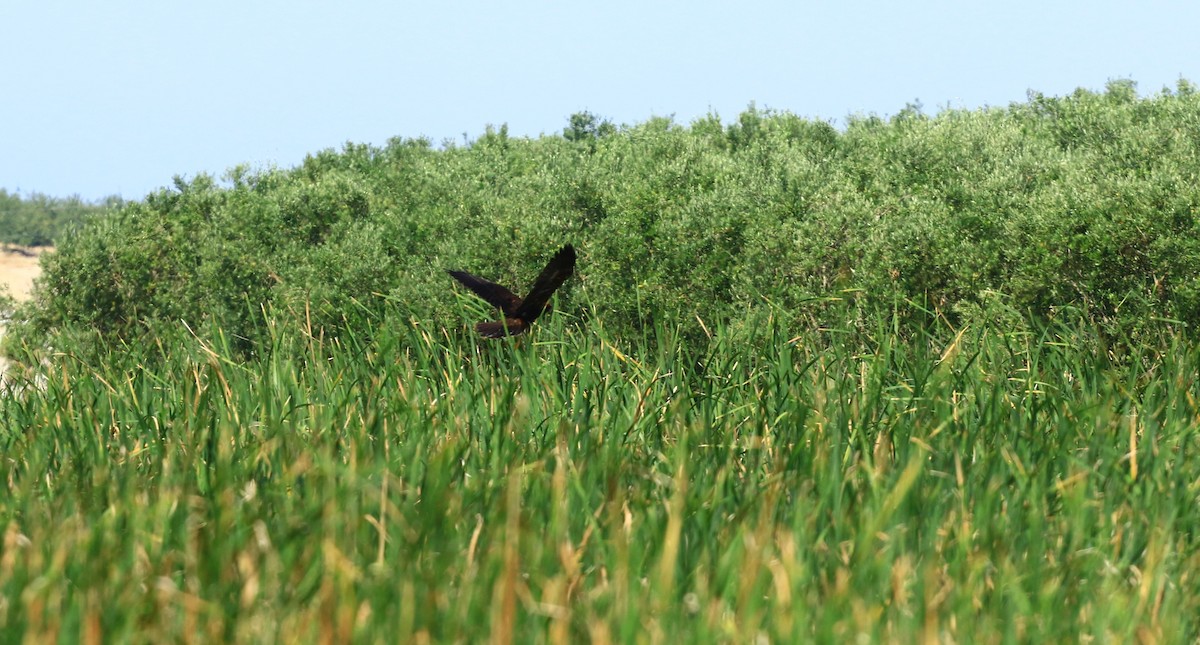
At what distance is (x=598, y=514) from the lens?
5.20 metres

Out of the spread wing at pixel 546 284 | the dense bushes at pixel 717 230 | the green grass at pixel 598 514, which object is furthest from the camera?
the dense bushes at pixel 717 230

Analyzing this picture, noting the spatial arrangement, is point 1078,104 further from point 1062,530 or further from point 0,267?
point 0,267

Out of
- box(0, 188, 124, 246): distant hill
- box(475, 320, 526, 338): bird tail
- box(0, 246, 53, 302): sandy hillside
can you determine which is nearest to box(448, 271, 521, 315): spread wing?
box(475, 320, 526, 338): bird tail

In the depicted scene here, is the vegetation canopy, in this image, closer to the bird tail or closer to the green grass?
the green grass

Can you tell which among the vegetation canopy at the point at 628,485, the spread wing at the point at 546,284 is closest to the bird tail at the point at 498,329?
the spread wing at the point at 546,284

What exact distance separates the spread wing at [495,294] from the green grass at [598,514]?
1.29 metres

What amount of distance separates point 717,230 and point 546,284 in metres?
8.80

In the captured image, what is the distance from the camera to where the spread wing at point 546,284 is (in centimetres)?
884

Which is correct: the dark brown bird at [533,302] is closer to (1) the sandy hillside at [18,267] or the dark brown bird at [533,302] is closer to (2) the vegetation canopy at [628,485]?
(2) the vegetation canopy at [628,485]

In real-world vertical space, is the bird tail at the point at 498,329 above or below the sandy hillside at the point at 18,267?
above

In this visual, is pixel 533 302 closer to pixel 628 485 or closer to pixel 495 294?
pixel 495 294

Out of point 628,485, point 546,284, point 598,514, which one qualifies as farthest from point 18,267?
point 598,514

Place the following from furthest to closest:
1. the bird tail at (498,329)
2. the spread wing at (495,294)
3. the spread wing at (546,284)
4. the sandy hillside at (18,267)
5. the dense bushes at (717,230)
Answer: the sandy hillside at (18,267)
the dense bushes at (717,230)
the spread wing at (495,294)
the spread wing at (546,284)
the bird tail at (498,329)

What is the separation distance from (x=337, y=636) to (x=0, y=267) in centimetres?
6610
